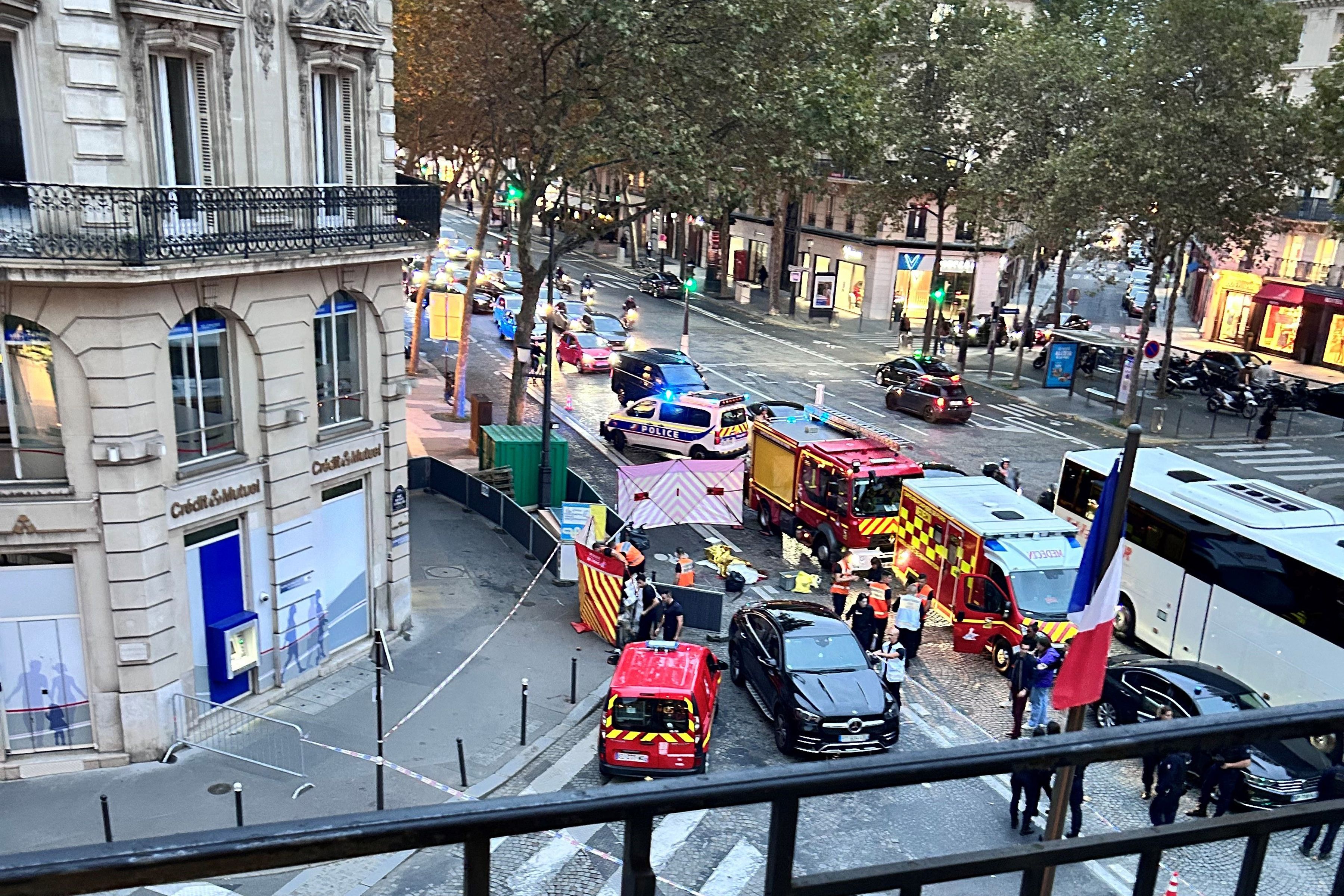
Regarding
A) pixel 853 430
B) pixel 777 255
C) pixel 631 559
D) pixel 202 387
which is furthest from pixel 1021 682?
pixel 777 255

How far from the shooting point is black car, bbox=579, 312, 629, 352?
152 feet

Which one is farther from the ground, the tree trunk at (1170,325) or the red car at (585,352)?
the tree trunk at (1170,325)

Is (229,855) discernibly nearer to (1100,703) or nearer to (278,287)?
(278,287)

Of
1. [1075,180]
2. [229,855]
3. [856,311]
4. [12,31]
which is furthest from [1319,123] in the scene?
[229,855]

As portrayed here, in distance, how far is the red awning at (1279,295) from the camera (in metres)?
51.7

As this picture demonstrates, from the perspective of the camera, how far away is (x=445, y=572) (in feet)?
77.0

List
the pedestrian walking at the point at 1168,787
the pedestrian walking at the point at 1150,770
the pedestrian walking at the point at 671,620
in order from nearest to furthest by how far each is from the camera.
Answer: the pedestrian walking at the point at 1150,770
the pedestrian walking at the point at 1168,787
the pedestrian walking at the point at 671,620

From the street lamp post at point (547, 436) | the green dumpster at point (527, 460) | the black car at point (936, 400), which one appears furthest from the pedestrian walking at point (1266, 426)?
the street lamp post at point (547, 436)

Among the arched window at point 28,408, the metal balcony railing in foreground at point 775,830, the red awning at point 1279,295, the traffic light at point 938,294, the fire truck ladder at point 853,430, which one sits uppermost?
the metal balcony railing in foreground at point 775,830

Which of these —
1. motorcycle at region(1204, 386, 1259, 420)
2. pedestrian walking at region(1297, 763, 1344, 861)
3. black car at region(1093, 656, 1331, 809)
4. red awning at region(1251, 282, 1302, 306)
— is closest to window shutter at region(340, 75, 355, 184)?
black car at region(1093, 656, 1331, 809)

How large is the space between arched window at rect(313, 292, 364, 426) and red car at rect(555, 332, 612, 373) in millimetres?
25271

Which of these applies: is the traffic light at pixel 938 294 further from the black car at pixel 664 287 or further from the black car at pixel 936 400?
the black car at pixel 664 287

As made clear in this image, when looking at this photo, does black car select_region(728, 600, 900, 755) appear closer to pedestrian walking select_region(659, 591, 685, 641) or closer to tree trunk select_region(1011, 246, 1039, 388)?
pedestrian walking select_region(659, 591, 685, 641)

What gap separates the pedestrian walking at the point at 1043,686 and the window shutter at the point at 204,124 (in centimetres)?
1403
